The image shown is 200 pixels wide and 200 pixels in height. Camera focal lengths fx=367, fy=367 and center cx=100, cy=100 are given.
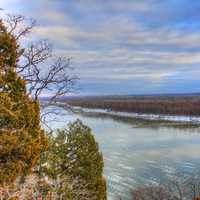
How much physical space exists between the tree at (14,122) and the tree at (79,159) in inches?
306

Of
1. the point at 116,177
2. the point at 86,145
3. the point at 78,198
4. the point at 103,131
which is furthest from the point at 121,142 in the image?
the point at 78,198

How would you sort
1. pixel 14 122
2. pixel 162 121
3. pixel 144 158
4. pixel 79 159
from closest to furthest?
pixel 14 122 < pixel 79 159 < pixel 144 158 < pixel 162 121

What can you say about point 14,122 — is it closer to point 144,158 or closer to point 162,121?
point 144,158

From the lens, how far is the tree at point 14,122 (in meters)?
8.44

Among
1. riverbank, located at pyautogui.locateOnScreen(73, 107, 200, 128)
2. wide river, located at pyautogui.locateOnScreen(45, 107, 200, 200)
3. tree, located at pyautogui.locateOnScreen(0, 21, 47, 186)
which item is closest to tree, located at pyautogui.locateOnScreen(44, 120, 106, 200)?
wide river, located at pyautogui.locateOnScreen(45, 107, 200, 200)

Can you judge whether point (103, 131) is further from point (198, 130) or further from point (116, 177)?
point (116, 177)

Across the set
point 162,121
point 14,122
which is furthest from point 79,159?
point 162,121

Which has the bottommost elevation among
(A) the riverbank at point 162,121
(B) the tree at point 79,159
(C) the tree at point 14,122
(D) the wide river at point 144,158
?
(D) the wide river at point 144,158

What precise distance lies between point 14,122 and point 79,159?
9942mm

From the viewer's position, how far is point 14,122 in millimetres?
8727

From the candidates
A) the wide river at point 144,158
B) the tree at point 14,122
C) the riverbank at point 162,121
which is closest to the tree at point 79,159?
the wide river at point 144,158

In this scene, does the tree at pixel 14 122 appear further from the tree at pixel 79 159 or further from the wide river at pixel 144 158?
the wide river at pixel 144 158

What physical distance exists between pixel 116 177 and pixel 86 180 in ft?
42.1

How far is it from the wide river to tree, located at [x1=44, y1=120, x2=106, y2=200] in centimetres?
144
